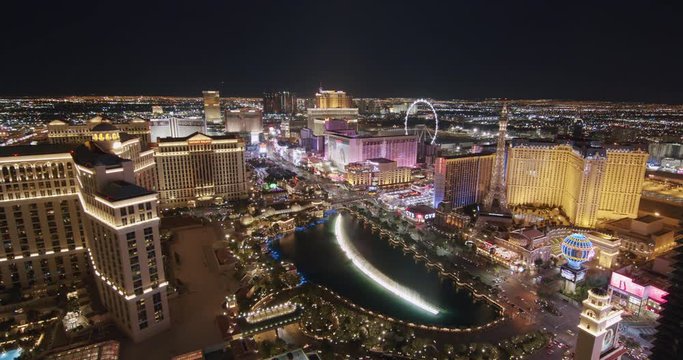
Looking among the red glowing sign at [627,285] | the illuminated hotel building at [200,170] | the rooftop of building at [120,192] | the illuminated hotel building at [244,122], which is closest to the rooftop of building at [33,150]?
the rooftop of building at [120,192]

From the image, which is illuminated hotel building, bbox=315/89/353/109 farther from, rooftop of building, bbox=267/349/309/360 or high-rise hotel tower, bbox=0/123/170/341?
rooftop of building, bbox=267/349/309/360

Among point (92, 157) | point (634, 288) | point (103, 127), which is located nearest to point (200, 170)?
point (103, 127)

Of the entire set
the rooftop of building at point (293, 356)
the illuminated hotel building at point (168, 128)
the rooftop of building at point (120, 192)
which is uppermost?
the rooftop of building at point (120, 192)

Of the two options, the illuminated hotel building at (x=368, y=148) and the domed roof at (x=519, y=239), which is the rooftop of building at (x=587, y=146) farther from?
the illuminated hotel building at (x=368, y=148)

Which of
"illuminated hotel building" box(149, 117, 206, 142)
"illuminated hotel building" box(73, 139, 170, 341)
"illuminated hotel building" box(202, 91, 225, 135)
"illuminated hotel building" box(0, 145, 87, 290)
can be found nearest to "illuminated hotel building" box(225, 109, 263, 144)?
"illuminated hotel building" box(149, 117, 206, 142)

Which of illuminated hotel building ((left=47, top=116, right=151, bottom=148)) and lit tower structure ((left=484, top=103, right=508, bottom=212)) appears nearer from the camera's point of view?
illuminated hotel building ((left=47, top=116, right=151, bottom=148))

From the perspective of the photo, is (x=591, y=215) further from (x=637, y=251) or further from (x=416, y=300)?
(x=416, y=300)
